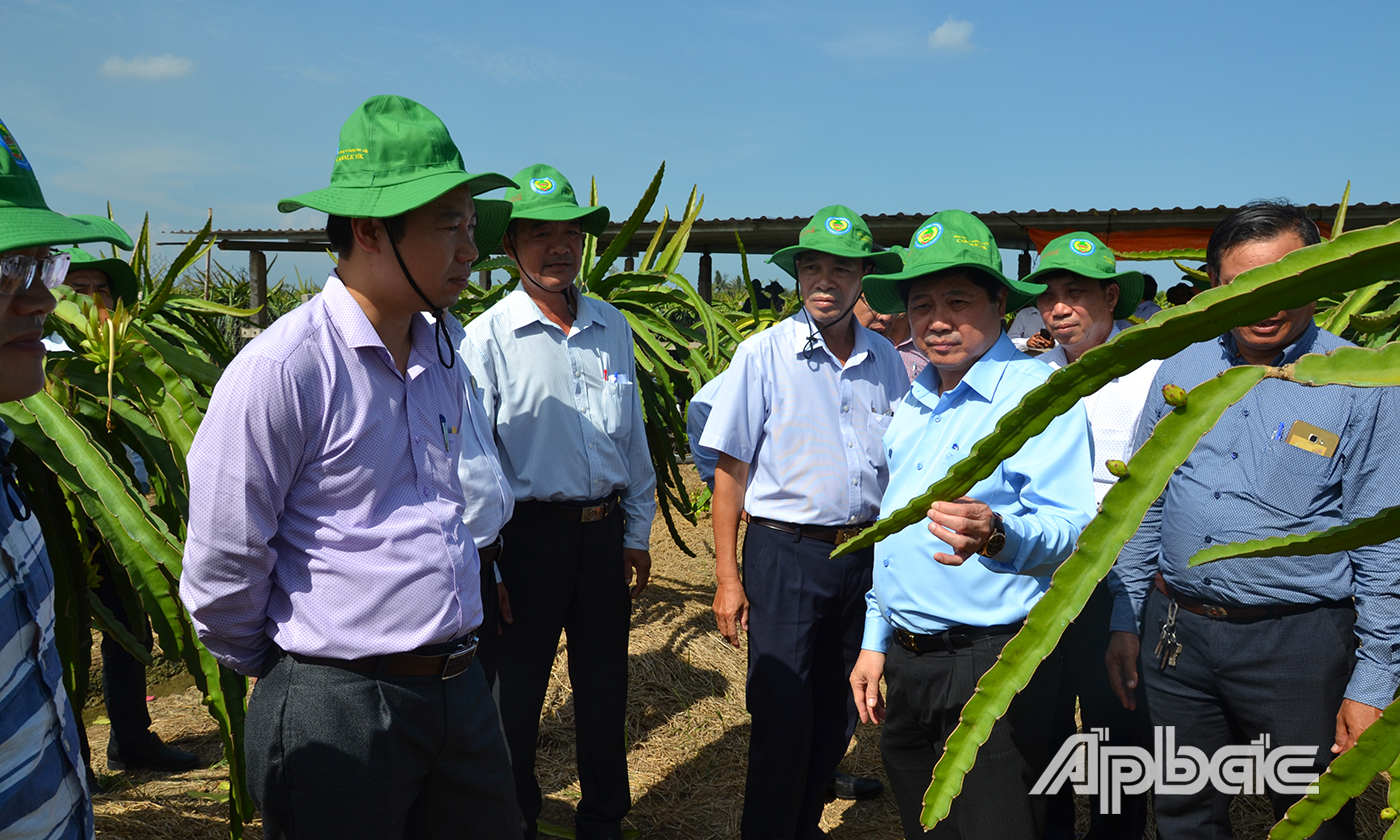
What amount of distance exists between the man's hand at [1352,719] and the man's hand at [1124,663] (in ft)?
1.55

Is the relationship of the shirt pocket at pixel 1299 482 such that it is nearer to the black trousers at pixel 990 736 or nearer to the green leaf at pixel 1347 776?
the black trousers at pixel 990 736

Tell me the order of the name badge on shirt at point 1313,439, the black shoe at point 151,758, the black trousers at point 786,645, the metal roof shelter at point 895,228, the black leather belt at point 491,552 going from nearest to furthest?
the name badge on shirt at point 1313,439 → the black leather belt at point 491,552 → the black trousers at point 786,645 → the black shoe at point 151,758 → the metal roof shelter at point 895,228

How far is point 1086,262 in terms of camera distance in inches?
120

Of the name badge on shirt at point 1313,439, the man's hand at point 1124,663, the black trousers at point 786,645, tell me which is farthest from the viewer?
the black trousers at point 786,645

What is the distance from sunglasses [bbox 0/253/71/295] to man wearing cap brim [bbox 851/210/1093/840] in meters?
1.43

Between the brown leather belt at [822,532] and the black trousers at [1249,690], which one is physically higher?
the brown leather belt at [822,532]

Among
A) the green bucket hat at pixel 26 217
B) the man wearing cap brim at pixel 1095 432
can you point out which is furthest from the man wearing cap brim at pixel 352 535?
the man wearing cap brim at pixel 1095 432

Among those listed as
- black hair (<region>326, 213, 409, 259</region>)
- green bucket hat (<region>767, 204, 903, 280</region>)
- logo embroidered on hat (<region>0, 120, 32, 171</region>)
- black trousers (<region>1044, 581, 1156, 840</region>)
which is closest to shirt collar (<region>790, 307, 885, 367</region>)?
green bucket hat (<region>767, 204, 903, 280</region>)

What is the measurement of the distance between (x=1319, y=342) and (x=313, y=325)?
2194 millimetres

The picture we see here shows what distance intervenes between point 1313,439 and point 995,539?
877mm

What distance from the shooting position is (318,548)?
5.13ft

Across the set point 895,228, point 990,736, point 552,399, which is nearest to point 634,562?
point 552,399

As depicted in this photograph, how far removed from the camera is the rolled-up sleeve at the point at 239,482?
147cm

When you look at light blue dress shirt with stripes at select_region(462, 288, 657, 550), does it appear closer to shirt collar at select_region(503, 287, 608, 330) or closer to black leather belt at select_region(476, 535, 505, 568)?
shirt collar at select_region(503, 287, 608, 330)
